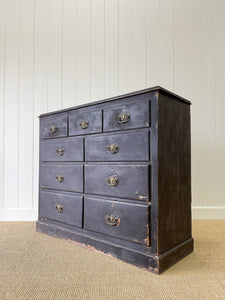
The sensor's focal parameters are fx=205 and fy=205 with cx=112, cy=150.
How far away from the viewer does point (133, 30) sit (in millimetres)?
2320

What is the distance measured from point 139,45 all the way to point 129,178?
5.63ft

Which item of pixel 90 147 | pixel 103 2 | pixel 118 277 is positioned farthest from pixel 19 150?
pixel 103 2

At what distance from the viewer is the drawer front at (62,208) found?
157 centimetres

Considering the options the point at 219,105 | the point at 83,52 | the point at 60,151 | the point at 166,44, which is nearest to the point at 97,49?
the point at 83,52

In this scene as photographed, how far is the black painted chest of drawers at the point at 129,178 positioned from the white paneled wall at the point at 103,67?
0.81 m

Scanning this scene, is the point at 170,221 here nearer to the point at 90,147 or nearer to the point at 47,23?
the point at 90,147

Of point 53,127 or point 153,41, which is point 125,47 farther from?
point 53,127

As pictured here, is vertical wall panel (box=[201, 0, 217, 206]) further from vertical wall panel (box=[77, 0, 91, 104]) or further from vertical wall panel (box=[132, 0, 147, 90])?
vertical wall panel (box=[77, 0, 91, 104])

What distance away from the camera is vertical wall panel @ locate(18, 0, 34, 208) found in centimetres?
231

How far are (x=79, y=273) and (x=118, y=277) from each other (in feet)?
0.72

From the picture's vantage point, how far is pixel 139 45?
231cm

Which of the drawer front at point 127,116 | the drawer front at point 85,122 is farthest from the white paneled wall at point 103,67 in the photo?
the drawer front at point 127,116

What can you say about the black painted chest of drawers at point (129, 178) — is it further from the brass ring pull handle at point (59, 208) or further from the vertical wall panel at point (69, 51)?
the vertical wall panel at point (69, 51)

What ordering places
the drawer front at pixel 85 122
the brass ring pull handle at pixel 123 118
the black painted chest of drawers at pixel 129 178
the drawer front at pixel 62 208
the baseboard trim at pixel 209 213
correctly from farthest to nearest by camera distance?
the baseboard trim at pixel 209 213
the drawer front at pixel 62 208
the drawer front at pixel 85 122
the brass ring pull handle at pixel 123 118
the black painted chest of drawers at pixel 129 178
